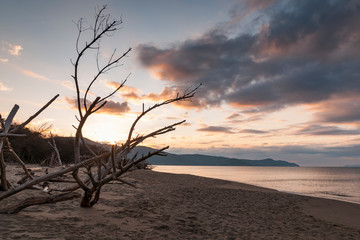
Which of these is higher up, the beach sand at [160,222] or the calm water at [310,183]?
the beach sand at [160,222]

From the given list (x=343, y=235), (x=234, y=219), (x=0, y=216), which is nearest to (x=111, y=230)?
(x=0, y=216)

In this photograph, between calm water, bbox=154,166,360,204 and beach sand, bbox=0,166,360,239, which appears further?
calm water, bbox=154,166,360,204

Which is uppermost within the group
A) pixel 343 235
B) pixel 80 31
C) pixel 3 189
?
pixel 80 31

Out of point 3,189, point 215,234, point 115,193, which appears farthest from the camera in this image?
point 115,193

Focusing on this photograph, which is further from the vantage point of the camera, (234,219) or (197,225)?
(234,219)

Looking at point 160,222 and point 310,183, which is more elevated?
point 160,222

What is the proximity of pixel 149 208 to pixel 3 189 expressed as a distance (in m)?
4.70

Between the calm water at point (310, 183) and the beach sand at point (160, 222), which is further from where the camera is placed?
the calm water at point (310, 183)

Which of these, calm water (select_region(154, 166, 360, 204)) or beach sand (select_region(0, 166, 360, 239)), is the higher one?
beach sand (select_region(0, 166, 360, 239))

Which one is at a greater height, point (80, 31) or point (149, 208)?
point (80, 31)

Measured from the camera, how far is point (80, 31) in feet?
19.8

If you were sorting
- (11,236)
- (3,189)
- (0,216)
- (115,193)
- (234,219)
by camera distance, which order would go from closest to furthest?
(11,236) → (0,216) → (3,189) → (234,219) → (115,193)

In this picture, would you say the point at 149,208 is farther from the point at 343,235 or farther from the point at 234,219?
the point at 343,235

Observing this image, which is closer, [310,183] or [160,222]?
[160,222]
